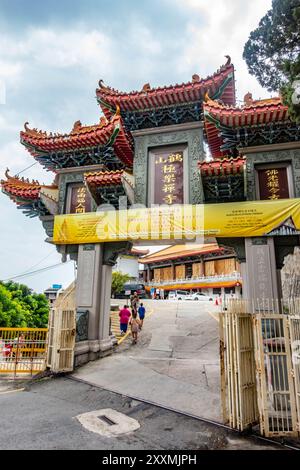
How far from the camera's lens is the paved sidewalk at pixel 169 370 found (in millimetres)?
6661

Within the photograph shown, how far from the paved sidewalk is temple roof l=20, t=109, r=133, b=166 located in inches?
303

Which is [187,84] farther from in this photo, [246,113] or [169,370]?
[169,370]

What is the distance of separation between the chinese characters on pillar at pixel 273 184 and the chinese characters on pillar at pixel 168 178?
277 centimetres

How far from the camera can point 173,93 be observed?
10898 mm

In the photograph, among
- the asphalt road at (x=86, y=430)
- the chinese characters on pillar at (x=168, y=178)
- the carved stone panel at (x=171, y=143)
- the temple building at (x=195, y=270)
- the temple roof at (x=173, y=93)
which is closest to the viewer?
the asphalt road at (x=86, y=430)

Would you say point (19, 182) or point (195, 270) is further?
point (195, 270)

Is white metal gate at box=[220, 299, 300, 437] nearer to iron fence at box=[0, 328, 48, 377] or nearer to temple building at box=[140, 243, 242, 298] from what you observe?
iron fence at box=[0, 328, 48, 377]

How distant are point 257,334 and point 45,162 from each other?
35.5 feet

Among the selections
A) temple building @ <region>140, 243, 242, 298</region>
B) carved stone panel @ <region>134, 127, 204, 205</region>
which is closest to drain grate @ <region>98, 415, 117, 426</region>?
carved stone panel @ <region>134, 127, 204, 205</region>

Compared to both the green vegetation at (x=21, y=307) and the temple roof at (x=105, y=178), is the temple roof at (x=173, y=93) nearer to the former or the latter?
the temple roof at (x=105, y=178)

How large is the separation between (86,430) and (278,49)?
35.5 ft

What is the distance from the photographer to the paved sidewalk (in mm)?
6661

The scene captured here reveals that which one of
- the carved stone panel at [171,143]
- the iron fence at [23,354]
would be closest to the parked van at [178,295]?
the carved stone panel at [171,143]

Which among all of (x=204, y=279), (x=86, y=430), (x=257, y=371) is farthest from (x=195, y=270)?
(x=86, y=430)
